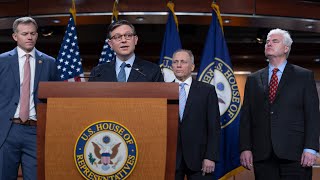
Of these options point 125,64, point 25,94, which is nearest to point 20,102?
point 25,94

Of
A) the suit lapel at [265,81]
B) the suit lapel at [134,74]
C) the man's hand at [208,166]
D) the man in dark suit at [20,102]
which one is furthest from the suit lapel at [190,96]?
the man in dark suit at [20,102]

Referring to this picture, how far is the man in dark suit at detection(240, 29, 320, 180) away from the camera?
Result: 319 cm

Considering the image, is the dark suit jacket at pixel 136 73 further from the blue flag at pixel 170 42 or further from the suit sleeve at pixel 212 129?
the blue flag at pixel 170 42

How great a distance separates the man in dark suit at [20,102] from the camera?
2837 millimetres

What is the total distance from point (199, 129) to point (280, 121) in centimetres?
53

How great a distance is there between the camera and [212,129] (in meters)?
3.35

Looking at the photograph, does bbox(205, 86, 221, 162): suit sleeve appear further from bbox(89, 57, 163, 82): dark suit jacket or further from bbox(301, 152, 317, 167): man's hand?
bbox(89, 57, 163, 82): dark suit jacket

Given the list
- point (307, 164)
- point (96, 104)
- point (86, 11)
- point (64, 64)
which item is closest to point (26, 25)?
point (96, 104)

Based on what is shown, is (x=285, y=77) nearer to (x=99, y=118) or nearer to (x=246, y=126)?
(x=246, y=126)

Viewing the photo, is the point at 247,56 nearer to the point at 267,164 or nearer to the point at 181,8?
the point at 181,8

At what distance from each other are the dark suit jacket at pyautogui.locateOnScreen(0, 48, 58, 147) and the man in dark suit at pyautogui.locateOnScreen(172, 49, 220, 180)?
0.89 m

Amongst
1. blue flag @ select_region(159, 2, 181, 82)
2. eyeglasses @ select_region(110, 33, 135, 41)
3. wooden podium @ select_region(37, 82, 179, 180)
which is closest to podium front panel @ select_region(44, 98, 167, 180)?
wooden podium @ select_region(37, 82, 179, 180)

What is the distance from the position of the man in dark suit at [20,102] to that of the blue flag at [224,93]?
5.81ft

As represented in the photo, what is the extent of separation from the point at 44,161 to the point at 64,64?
265cm
